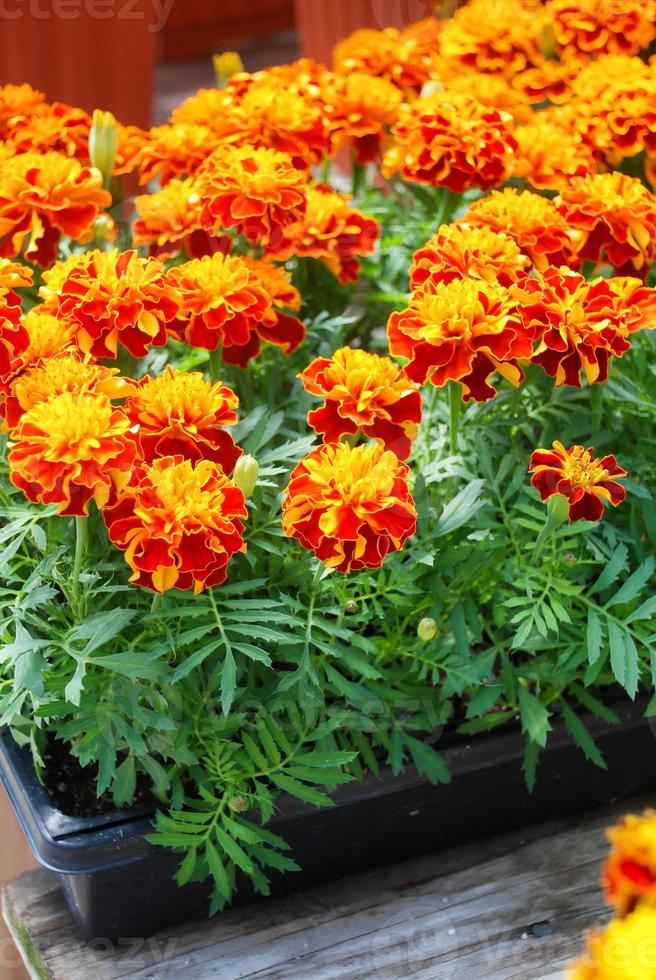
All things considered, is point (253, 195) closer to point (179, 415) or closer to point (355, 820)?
point (179, 415)

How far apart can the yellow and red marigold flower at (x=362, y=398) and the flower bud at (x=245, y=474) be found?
5cm

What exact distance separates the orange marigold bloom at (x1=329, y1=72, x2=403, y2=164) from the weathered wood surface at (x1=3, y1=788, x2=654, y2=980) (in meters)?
0.65

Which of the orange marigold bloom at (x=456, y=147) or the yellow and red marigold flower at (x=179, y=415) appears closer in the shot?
the yellow and red marigold flower at (x=179, y=415)

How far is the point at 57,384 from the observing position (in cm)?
80

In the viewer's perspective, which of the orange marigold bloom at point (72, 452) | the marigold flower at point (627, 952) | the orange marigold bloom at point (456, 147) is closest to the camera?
the marigold flower at point (627, 952)

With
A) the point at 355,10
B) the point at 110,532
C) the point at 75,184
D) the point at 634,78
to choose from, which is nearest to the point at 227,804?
the point at 110,532

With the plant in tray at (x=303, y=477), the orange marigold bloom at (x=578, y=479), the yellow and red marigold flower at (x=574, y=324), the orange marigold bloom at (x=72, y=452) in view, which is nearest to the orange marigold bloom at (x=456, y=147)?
the plant in tray at (x=303, y=477)

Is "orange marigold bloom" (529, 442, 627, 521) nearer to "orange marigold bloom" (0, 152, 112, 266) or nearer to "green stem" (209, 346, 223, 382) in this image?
"green stem" (209, 346, 223, 382)

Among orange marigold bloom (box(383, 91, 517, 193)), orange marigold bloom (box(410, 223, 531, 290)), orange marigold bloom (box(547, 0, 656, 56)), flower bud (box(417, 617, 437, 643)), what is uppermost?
orange marigold bloom (box(547, 0, 656, 56))

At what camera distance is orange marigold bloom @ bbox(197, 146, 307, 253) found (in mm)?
983

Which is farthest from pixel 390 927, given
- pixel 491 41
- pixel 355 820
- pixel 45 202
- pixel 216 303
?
pixel 491 41

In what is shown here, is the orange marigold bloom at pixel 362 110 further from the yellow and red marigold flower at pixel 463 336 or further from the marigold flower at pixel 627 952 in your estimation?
the marigold flower at pixel 627 952

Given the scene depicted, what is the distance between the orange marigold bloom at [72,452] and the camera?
721 millimetres

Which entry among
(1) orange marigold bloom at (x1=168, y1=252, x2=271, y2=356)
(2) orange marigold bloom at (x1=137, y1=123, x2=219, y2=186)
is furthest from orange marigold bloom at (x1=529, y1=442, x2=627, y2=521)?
(2) orange marigold bloom at (x1=137, y1=123, x2=219, y2=186)
